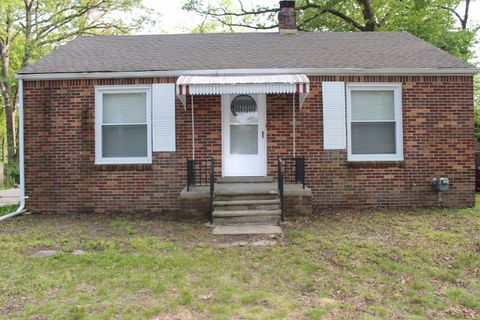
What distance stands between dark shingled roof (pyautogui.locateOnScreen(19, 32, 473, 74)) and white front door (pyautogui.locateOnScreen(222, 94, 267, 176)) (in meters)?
0.78

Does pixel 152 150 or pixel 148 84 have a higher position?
pixel 148 84

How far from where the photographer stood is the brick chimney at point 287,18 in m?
11.0

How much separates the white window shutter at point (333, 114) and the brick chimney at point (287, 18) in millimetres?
3531

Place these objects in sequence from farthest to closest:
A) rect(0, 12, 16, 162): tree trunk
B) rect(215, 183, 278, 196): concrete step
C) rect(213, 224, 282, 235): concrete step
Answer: rect(0, 12, 16, 162): tree trunk
rect(215, 183, 278, 196): concrete step
rect(213, 224, 282, 235): concrete step

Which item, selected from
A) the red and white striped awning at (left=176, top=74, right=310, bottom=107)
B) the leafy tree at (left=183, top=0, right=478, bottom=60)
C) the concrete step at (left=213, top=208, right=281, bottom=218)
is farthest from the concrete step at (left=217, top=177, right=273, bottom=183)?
the leafy tree at (left=183, top=0, right=478, bottom=60)

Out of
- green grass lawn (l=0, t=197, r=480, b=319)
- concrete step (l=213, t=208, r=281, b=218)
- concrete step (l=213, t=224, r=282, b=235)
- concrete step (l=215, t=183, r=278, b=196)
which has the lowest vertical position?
green grass lawn (l=0, t=197, r=480, b=319)

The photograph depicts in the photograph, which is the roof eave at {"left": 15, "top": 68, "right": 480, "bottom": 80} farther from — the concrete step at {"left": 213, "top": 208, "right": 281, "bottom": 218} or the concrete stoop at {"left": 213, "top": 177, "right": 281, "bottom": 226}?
the concrete step at {"left": 213, "top": 208, "right": 281, "bottom": 218}

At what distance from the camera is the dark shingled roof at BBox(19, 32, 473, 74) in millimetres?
8281

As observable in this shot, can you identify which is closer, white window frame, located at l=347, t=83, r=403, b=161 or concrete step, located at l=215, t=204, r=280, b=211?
concrete step, located at l=215, t=204, r=280, b=211

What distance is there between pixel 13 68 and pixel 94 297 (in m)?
25.7

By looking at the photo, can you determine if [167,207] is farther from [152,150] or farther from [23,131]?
[23,131]

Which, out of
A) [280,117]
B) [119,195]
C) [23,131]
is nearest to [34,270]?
[119,195]

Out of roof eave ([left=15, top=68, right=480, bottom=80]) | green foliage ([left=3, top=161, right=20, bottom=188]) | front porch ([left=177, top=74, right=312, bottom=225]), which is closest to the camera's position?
front porch ([left=177, top=74, right=312, bottom=225])

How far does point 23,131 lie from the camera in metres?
8.23
